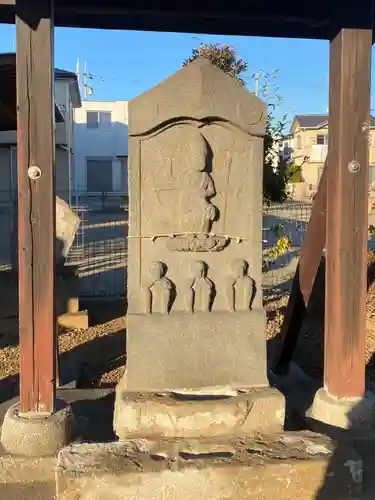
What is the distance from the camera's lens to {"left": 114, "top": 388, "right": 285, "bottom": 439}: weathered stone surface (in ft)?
11.2

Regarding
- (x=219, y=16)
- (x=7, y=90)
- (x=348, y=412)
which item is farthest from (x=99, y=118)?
(x=348, y=412)

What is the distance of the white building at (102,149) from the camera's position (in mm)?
36625

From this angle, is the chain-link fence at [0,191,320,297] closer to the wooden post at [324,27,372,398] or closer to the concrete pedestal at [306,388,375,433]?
the wooden post at [324,27,372,398]

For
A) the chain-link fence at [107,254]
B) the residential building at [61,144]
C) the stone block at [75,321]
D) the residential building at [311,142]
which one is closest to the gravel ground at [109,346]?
the stone block at [75,321]

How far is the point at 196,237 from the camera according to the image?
3738 millimetres

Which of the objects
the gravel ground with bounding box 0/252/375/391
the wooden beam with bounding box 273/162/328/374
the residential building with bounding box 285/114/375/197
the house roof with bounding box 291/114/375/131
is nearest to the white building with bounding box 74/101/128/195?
the residential building with bounding box 285/114/375/197

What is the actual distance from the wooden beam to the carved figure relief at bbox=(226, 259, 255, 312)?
93 cm

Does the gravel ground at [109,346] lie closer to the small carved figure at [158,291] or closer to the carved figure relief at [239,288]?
the small carved figure at [158,291]

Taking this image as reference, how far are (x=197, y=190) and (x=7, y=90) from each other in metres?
3.88

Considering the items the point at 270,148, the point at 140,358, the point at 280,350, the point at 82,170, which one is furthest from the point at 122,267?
the point at 82,170

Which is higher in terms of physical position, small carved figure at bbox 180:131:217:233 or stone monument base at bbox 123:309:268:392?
small carved figure at bbox 180:131:217:233

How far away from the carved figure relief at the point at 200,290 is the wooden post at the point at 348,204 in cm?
91

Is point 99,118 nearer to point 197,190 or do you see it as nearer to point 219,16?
point 219,16

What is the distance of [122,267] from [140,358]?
28.4ft
